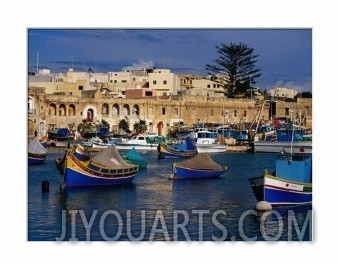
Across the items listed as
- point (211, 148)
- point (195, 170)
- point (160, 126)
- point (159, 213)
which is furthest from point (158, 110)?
point (159, 213)

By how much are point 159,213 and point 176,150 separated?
7057 mm

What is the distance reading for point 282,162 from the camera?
726cm

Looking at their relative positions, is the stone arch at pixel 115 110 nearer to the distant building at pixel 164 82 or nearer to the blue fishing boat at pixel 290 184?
the distant building at pixel 164 82

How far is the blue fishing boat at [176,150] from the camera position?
1436 centimetres

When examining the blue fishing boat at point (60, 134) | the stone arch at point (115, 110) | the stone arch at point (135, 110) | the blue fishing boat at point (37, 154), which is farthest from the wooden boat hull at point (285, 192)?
the stone arch at point (115, 110)

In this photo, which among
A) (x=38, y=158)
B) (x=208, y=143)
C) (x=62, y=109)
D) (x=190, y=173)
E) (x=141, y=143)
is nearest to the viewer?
(x=190, y=173)

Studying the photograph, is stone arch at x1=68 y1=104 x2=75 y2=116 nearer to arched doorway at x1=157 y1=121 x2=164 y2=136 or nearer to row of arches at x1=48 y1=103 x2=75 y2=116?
row of arches at x1=48 y1=103 x2=75 y2=116

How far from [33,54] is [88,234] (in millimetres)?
2398

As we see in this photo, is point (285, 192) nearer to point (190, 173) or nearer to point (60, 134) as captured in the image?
point (190, 173)

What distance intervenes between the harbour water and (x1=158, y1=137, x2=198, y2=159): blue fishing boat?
11.5 feet

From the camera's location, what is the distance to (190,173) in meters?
10.7
